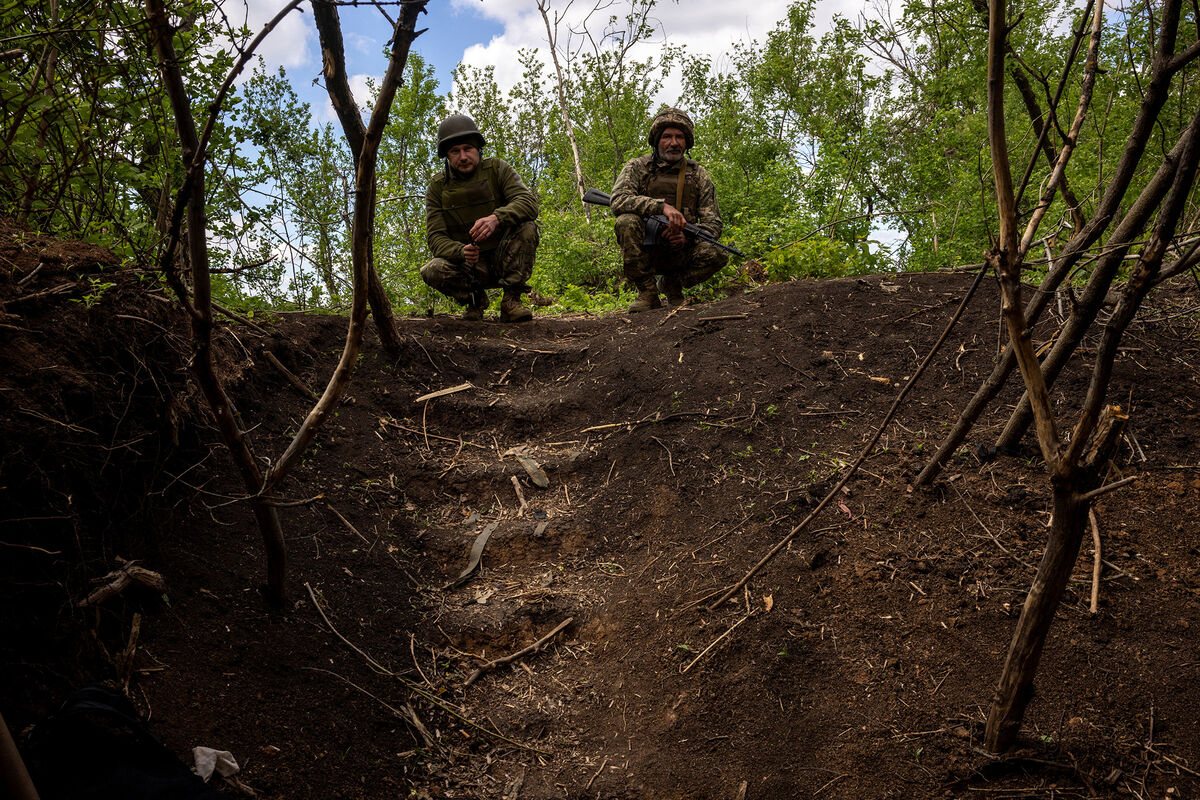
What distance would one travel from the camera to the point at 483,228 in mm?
6672

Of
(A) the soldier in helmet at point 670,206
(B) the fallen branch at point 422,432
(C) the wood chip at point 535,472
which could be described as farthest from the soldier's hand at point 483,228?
(C) the wood chip at point 535,472

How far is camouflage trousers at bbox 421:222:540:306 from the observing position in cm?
696

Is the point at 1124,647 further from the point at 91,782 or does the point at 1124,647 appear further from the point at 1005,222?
the point at 91,782

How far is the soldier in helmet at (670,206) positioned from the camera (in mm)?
7027

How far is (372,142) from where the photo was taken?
7.89 ft

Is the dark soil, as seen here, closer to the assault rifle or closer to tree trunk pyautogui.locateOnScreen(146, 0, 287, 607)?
tree trunk pyautogui.locateOnScreen(146, 0, 287, 607)

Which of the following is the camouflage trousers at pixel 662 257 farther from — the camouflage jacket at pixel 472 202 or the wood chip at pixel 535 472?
the wood chip at pixel 535 472

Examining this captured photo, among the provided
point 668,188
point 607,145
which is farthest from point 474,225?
point 607,145

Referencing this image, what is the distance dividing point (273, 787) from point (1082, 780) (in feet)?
8.54

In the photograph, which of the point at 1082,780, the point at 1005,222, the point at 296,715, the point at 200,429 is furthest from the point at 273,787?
the point at 1005,222

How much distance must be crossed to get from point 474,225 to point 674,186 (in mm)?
2060

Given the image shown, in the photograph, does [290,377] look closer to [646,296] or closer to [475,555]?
[475,555]

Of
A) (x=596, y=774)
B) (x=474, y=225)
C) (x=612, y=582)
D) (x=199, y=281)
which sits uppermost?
(x=474, y=225)

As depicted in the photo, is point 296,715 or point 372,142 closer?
point 372,142
